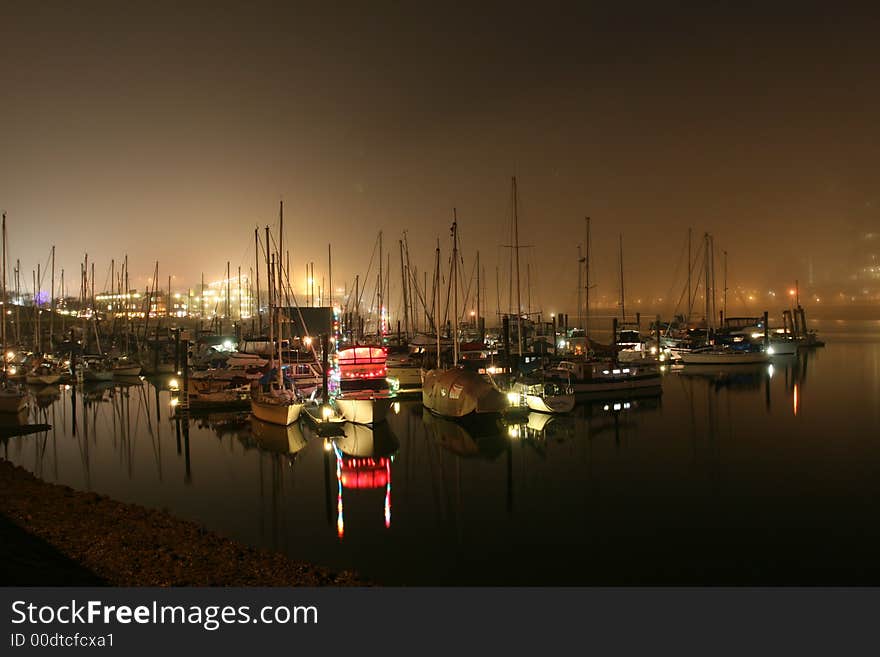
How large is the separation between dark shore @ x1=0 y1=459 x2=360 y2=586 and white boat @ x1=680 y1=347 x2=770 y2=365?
51.3 metres

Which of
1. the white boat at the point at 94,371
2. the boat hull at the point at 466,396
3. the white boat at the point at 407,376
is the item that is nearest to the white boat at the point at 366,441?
the boat hull at the point at 466,396

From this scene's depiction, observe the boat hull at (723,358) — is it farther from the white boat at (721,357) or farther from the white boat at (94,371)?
the white boat at (94,371)

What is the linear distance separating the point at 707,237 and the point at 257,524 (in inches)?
2554

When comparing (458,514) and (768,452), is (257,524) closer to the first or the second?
(458,514)

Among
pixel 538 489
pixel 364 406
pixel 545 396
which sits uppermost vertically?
pixel 364 406

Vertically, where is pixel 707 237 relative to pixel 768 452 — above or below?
above

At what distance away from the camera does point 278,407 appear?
24.2 metres

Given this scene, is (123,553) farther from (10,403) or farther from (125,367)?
(125,367)

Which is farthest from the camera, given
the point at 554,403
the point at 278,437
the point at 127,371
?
the point at 127,371

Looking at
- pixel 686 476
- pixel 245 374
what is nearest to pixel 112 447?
pixel 245 374

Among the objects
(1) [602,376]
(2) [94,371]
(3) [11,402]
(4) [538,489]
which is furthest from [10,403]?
(1) [602,376]

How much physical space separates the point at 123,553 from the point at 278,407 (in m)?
14.0

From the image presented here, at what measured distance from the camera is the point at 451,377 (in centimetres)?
2716

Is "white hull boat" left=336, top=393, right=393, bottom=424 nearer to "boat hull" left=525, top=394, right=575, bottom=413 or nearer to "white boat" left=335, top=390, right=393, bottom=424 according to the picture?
"white boat" left=335, top=390, right=393, bottom=424
